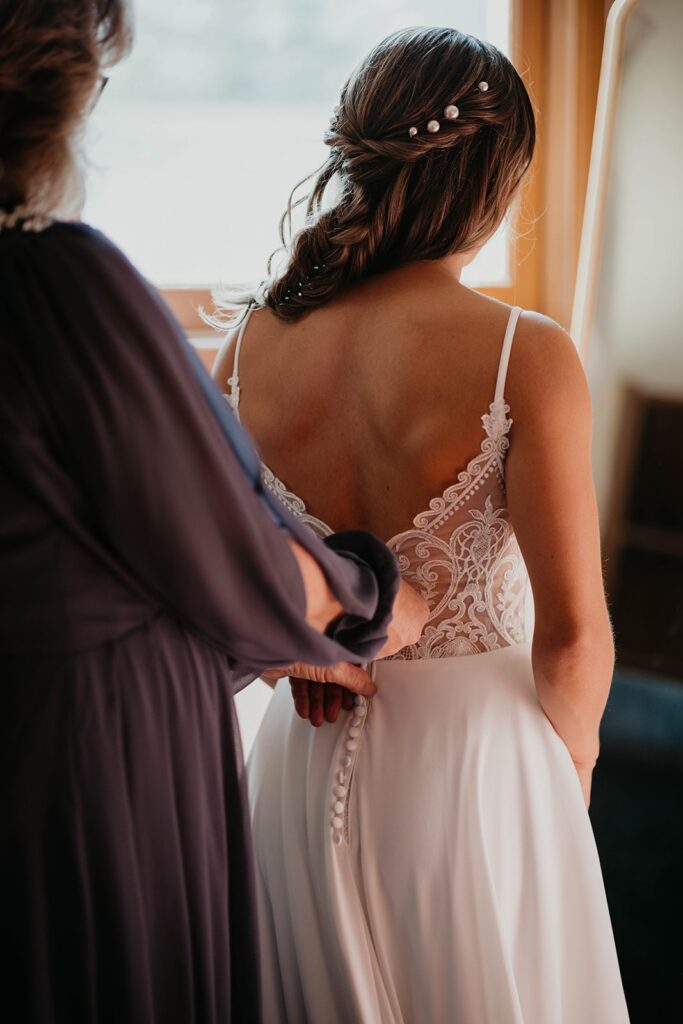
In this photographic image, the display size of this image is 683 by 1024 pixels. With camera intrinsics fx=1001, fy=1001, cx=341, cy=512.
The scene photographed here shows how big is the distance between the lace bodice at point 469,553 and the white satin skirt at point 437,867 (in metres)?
0.03

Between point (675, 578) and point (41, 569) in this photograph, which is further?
point (675, 578)

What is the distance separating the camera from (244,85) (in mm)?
2281

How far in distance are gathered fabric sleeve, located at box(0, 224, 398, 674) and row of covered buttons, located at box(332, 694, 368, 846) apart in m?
0.41

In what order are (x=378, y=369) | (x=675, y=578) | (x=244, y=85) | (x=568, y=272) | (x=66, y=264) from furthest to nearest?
(x=568, y=272) → (x=244, y=85) → (x=675, y=578) → (x=378, y=369) → (x=66, y=264)

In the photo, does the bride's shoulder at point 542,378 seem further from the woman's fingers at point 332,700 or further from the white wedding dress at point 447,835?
the woman's fingers at point 332,700

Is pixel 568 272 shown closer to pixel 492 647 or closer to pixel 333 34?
pixel 333 34

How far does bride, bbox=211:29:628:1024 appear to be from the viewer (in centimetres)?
109

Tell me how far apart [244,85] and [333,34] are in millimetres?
251

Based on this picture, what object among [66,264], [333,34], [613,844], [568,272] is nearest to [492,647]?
[66,264]

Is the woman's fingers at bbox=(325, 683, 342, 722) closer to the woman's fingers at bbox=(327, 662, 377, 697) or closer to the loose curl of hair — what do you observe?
the woman's fingers at bbox=(327, 662, 377, 697)

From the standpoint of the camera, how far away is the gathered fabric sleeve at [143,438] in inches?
28.2

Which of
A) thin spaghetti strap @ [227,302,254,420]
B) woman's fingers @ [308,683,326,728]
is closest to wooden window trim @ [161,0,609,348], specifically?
thin spaghetti strap @ [227,302,254,420]

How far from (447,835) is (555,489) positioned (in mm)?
404

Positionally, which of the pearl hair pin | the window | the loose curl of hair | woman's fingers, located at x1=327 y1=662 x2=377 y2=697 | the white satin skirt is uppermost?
the window
